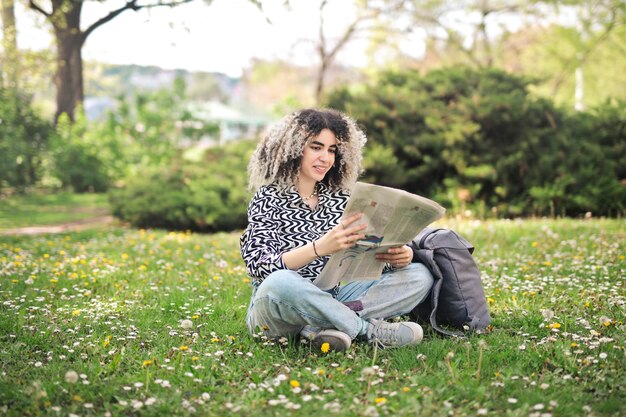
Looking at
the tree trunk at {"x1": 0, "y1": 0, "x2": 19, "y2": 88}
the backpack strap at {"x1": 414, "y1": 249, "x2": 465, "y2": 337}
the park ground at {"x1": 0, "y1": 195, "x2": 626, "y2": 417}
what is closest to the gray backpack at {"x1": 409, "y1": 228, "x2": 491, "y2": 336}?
the backpack strap at {"x1": 414, "y1": 249, "x2": 465, "y2": 337}

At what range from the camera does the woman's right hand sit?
2.91 metres

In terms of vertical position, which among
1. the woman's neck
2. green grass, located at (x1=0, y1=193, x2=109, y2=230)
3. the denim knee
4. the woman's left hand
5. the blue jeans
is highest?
the woman's neck

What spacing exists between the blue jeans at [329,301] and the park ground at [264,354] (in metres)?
0.15

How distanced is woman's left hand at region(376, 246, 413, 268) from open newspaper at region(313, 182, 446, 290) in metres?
0.04

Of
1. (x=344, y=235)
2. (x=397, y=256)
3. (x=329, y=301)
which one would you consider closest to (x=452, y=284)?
(x=397, y=256)

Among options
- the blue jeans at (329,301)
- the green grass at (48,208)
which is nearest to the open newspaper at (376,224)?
the blue jeans at (329,301)

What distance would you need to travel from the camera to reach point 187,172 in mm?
10297

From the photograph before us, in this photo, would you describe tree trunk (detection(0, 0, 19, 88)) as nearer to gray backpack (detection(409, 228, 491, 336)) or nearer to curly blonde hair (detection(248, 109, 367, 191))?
curly blonde hair (detection(248, 109, 367, 191))

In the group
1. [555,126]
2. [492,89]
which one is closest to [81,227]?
[492,89]

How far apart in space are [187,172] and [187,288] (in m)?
5.70

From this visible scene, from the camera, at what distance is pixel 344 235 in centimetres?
293

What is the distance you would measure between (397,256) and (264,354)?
0.89 metres

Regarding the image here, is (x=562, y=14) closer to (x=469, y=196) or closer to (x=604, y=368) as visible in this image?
(x=469, y=196)

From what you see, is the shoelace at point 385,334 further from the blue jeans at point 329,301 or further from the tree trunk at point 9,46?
the tree trunk at point 9,46
